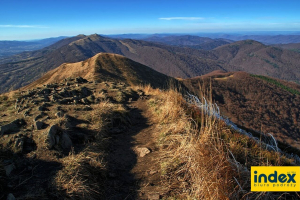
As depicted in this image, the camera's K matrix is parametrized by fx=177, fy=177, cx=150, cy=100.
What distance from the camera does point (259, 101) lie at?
76750mm

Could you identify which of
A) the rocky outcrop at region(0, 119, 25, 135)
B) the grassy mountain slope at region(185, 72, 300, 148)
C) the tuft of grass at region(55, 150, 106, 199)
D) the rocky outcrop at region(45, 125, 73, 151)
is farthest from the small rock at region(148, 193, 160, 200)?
the grassy mountain slope at region(185, 72, 300, 148)

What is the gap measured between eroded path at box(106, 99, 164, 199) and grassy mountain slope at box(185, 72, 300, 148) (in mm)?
51679

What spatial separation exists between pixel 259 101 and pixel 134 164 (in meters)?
87.2

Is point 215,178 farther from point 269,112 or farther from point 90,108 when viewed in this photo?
point 269,112

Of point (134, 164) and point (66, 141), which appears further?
point (66, 141)

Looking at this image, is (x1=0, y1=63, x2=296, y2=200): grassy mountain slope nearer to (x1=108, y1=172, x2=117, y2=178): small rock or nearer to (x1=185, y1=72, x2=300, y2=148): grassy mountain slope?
(x1=108, y1=172, x2=117, y2=178): small rock

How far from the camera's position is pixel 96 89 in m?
9.77

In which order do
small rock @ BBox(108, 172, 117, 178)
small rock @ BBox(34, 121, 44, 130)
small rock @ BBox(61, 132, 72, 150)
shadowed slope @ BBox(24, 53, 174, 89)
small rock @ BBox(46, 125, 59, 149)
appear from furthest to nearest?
1. shadowed slope @ BBox(24, 53, 174, 89)
2. small rock @ BBox(34, 121, 44, 130)
3. small rock @ BBox(61, 132, 72, 150)
4. small rock @ BBox(46, 125, 59, 149)
5. small rock @ BBox(108, 172, 117, 178)

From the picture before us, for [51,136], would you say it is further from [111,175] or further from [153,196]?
[153,196]

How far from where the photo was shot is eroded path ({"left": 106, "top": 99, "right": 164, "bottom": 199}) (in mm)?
3029

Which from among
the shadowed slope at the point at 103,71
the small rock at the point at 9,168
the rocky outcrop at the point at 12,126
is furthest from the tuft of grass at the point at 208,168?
the shadowed slope at the point at 103,71

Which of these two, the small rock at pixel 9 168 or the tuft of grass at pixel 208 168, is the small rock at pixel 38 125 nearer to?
the small rock at pixel 9 168

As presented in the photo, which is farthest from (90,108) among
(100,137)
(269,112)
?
(269,112)

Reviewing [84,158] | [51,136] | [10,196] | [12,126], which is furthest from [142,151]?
[12,126]
